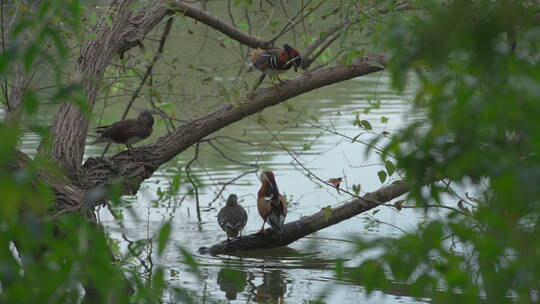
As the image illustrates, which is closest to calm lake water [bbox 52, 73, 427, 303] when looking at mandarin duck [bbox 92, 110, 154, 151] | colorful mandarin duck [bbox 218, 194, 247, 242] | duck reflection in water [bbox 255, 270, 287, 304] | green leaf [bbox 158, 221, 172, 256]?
duck reflection in water [bbox 255, 270, 287, 304]

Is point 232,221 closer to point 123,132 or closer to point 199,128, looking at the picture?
point 199,128

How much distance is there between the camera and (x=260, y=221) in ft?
25.8

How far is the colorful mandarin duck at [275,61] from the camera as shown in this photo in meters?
6.36

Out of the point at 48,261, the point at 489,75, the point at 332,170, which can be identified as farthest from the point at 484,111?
the point at 332,170

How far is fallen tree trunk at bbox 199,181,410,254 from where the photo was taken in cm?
581

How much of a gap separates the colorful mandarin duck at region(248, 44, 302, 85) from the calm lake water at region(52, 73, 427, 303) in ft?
1.50

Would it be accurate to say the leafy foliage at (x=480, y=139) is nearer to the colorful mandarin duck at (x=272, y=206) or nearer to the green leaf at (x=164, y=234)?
the green leaf at (x=164, y=234)

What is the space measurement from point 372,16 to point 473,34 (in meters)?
3.57

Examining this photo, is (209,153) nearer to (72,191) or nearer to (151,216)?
(151,216)

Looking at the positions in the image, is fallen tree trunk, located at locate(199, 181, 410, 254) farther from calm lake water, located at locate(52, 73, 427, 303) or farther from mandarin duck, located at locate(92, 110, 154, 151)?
mandarin duck, located at locate(92, 110, 154, 151)

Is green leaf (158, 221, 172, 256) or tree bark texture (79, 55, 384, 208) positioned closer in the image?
green leaf (158, 221, 172, 256)

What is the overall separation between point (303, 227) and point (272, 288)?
2.60 feet

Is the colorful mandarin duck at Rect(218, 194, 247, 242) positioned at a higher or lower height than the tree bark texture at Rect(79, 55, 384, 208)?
lower

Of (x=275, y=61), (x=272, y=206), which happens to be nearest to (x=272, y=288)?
(x=272, y=206)
